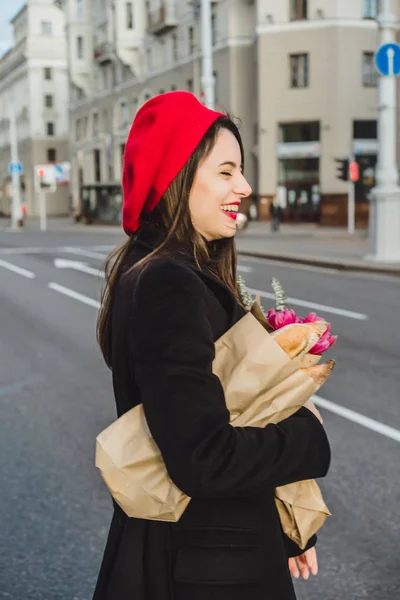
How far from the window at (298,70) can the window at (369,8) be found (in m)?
3.44

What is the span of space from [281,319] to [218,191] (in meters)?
0.31

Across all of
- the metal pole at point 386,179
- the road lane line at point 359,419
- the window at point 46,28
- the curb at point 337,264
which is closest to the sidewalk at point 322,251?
the curb at point 337,264

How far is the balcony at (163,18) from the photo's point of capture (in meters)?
51.2

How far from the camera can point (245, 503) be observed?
1.82 metres

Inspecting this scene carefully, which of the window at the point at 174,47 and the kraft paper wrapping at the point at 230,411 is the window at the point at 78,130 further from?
the kraft paper wrapping at the point at 230,411

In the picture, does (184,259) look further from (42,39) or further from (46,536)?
(42,39)

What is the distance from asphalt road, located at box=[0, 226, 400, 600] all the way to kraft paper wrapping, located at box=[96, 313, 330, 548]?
2121 mm

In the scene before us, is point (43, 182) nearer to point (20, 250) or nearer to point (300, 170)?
point (300, 170)

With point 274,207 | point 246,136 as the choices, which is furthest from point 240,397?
point 246,136

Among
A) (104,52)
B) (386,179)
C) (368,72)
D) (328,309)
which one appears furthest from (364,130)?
(328,309)

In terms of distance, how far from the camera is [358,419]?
6.37m

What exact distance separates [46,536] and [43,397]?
3.15 meters

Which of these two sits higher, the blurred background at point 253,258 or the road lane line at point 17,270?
the blurred background at point 253,258

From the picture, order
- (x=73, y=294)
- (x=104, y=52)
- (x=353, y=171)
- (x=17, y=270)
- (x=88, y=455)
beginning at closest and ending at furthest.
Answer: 1. (x=88, y=455)
2. (x=73, y=294)
3. (x=17, y=270)
4. (x=353, y=171)
5. (x=104, y=52)
